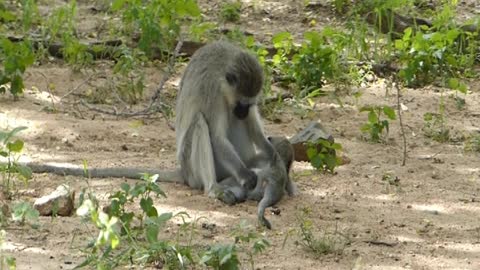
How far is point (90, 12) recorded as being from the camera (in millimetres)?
12234

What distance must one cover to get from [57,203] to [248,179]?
163cm

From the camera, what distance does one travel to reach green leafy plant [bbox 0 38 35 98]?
8830 mm

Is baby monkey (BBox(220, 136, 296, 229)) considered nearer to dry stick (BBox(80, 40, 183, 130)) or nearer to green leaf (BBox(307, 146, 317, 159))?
green leaf (BBox(307, 146, 317, 159))

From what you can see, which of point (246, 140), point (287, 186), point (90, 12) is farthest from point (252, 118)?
point (90, 12)

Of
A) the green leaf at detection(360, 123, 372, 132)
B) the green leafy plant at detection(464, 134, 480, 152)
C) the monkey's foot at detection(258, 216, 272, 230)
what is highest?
the green leaf at detection(360, 123, 372, 132)

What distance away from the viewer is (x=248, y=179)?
24.6ft

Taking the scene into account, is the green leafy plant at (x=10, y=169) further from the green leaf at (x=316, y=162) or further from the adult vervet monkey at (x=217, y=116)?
the green leaf at (x=316, y=162)

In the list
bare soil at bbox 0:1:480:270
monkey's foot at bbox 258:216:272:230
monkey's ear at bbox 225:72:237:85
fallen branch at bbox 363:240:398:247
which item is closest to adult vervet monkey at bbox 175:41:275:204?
monkey's ear at bbox 225:72:237:85

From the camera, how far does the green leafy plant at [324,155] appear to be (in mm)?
7824

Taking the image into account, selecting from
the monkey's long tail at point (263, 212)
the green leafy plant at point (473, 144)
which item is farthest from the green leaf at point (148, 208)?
the green leafy plant at point (473, 144)

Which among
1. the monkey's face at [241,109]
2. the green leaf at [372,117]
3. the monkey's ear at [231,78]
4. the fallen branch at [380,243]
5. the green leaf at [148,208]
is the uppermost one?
the monkey's ear at [231,78]

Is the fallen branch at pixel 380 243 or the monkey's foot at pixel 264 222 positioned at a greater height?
the fallen branch at pixel 380 243

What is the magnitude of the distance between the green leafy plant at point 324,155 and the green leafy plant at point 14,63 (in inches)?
105

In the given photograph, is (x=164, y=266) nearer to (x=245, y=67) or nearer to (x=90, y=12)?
(x=245, y=67)
